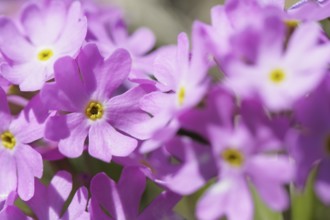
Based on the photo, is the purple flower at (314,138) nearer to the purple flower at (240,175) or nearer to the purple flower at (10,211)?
the purple flower at (240,175)

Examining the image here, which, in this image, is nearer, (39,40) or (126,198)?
(126,198)

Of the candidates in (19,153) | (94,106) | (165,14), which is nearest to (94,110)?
(94,106)

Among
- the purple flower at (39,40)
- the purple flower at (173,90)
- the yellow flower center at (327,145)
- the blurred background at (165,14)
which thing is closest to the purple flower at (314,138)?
the yellow flower center at (327,145)

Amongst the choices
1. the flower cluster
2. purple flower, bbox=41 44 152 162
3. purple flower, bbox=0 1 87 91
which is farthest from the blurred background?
purple flower, bbox=41 44 152 162

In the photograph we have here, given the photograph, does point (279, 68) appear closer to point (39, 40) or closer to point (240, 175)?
point (240, 175)

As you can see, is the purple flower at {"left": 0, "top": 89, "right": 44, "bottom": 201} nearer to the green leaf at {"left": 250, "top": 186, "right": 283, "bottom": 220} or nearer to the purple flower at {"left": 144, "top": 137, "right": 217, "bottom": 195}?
the purple flower at {"left": 144, "top": 137, "right": 217, "bottom": 195}

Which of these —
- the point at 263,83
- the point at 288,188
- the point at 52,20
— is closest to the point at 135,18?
the point at 52,20

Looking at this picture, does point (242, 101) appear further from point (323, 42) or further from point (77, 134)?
point (77, 134)
